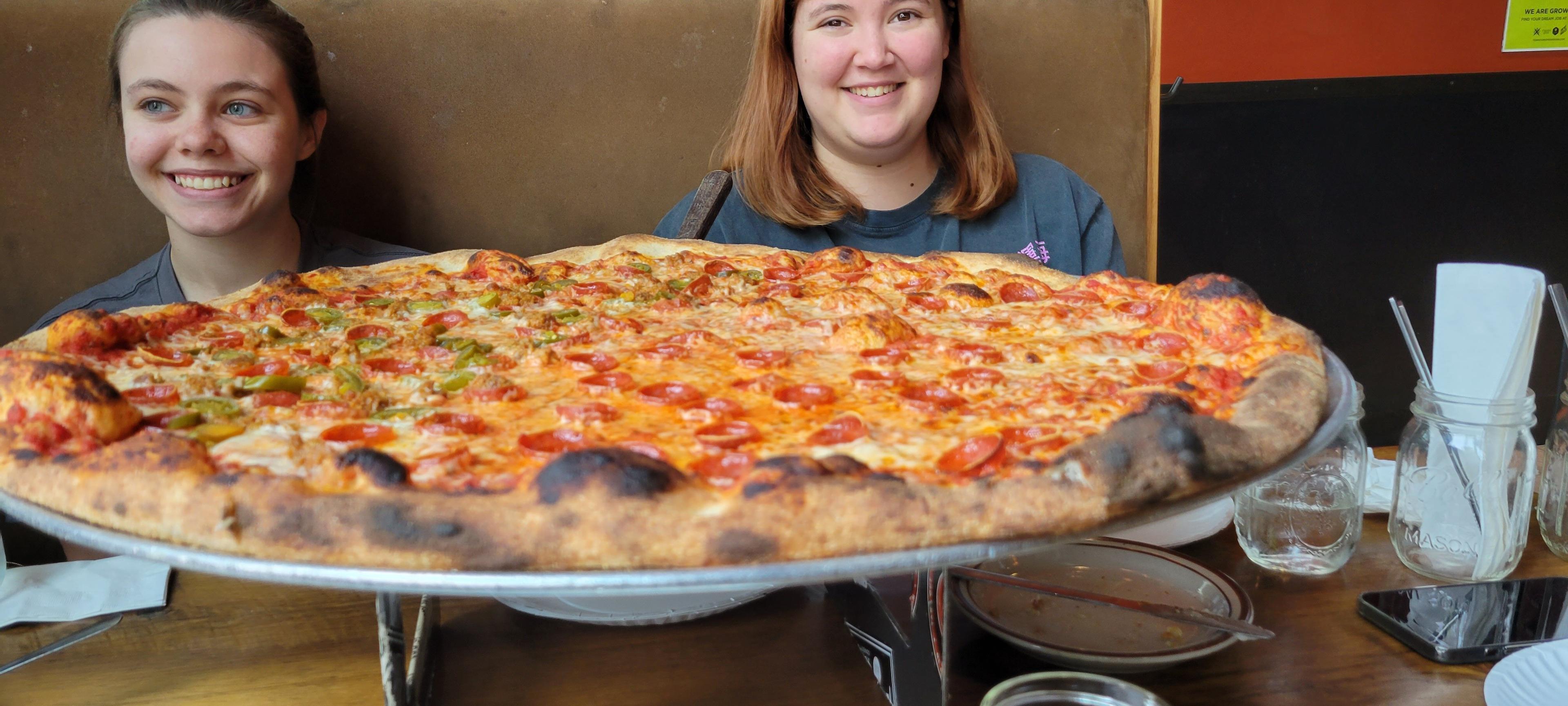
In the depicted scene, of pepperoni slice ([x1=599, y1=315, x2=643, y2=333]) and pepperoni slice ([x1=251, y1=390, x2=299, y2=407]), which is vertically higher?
pepperoni slice ([x1=251, y1=390, x2=299, y2=407])

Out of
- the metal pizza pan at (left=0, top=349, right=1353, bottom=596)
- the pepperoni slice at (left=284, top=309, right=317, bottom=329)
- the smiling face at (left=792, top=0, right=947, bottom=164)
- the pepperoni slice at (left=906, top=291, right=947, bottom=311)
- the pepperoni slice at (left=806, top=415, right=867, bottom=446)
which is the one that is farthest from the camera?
the smiling face at (left=792, top=0, right=947, bottom=164)

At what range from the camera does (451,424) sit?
4.58ft

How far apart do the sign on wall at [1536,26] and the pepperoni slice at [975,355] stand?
182 inches

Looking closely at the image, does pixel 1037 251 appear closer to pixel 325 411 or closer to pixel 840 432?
pixel 840 432

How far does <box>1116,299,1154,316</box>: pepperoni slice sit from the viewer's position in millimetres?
2002

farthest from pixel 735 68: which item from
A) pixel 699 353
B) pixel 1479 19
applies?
pixel 1479 19

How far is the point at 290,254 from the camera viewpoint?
3189mm

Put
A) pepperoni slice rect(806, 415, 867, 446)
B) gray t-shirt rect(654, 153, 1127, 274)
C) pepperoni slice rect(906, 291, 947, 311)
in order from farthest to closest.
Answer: gray t-shirt rect(654, 153, 1127, 274) → pepperoni slice rect(906, 291, 947, 311) → pepperoni slice rect(806, 415, 867, 446)

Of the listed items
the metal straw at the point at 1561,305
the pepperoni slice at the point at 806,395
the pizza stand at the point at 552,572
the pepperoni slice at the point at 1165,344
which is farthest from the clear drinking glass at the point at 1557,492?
the pepperoni slice at the point at 806,395

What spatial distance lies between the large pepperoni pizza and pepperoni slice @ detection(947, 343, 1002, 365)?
1 centimetres

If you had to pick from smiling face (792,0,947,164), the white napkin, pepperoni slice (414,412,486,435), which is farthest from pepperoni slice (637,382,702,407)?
smiling face (792,0,947,164)

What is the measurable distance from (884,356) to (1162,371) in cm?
44

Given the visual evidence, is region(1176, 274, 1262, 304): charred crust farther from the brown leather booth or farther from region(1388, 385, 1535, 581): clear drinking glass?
the brown leather booth

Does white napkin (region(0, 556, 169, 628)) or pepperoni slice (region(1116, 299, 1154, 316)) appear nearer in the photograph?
white napkin (region(0, 556, 169, 628))
